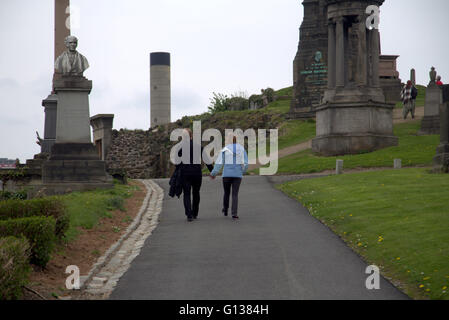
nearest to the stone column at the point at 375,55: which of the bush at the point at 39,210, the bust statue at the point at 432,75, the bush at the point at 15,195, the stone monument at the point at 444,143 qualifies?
the bust statue at the point at 432,75

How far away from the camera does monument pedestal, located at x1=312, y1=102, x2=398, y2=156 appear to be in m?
29.0

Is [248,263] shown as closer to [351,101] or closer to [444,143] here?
[444,143]

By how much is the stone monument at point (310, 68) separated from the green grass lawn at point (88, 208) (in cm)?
2772

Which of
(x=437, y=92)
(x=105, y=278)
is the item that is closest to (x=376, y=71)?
(x=437, y=92)

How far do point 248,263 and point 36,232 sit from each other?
9.87 feet

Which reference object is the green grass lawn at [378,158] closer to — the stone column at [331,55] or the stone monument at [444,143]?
the stone monument at [444,143]

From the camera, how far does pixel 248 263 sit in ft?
31.6

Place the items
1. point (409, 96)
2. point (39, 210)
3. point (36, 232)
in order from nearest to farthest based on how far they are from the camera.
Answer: point (36, 232) < point (39, 210) < point (409, 96)

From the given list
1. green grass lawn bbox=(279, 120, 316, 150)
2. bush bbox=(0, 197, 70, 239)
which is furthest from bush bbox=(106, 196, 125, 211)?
green grass lawn bbox=(279, 120, 316, 150)

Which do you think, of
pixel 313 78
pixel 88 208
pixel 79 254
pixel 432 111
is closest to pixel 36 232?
pixel 79 254

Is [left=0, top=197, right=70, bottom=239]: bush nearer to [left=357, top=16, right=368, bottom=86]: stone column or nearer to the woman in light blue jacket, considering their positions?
the woman in light blue jacket
